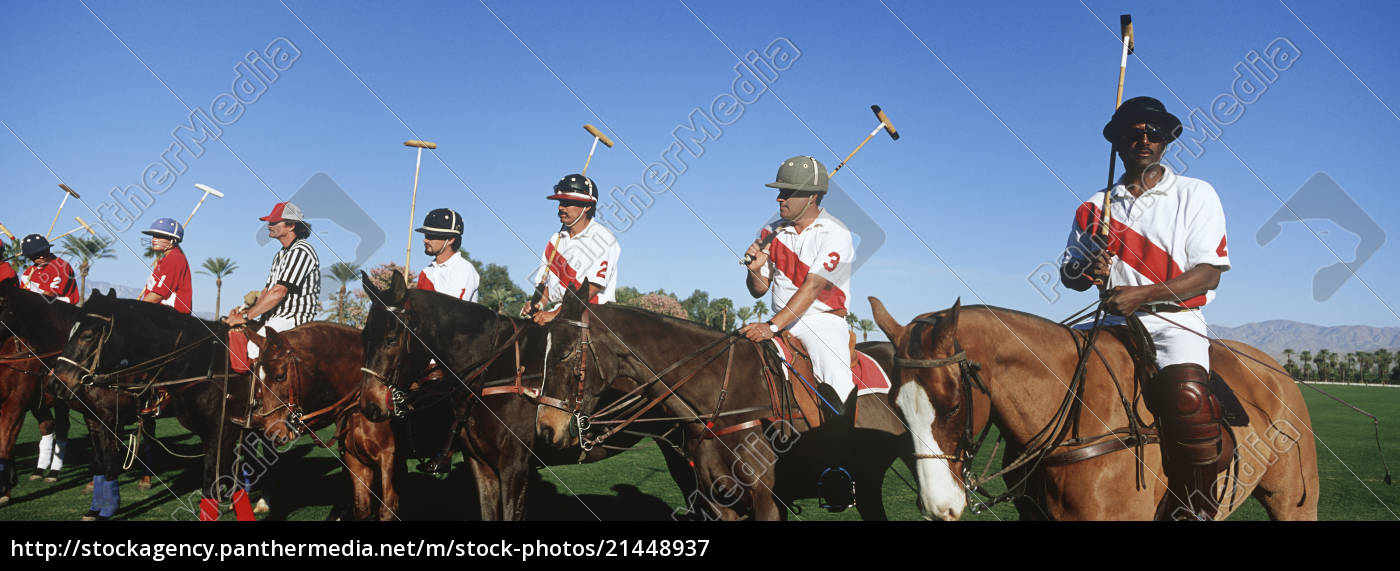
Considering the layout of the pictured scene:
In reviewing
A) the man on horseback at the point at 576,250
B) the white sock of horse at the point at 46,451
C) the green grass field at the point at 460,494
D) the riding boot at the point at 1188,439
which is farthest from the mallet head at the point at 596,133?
the white sock of horse at the point at 46,451

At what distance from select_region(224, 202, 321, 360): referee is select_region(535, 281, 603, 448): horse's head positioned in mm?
3939

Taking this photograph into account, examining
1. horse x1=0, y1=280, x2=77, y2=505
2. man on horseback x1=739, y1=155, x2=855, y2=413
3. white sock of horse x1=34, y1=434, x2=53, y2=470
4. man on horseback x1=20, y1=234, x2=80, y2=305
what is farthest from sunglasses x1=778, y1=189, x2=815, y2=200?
man on horseback x1=20, y1=234, x2=80, y2=305

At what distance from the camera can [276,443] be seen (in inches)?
247

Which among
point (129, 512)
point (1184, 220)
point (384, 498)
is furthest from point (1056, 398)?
point (129, 512)

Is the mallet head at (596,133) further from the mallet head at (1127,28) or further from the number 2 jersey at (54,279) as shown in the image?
the number 2 jersey at (54,279)

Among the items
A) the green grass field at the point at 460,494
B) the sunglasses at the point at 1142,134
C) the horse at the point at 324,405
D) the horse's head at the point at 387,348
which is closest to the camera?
the sunglasses at the point at 1142,134

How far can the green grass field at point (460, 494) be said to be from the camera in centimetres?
760

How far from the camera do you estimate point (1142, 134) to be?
11.9 feet

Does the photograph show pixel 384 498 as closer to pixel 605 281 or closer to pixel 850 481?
pixel 605 281

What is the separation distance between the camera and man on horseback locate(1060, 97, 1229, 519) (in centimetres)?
328

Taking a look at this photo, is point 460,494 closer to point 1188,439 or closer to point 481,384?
point 481,384

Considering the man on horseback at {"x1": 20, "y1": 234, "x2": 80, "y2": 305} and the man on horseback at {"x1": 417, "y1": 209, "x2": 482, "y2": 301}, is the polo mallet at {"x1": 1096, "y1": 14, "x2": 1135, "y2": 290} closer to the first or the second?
the man on horseback at {"x1": 417, "y1": 209, "x2": 482, "y2": 301}

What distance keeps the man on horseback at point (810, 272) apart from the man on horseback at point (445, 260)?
3.37m

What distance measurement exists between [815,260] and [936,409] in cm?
175
